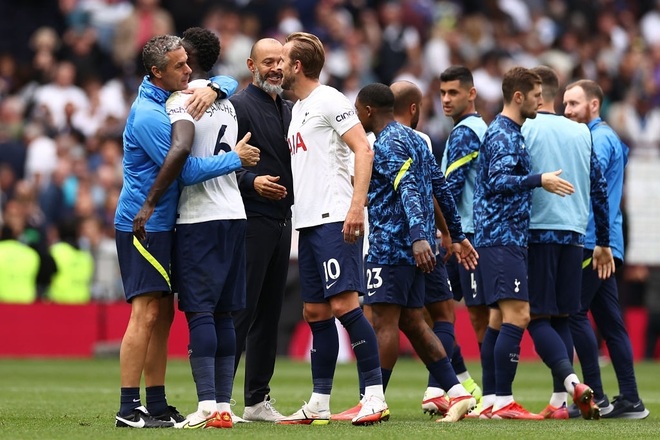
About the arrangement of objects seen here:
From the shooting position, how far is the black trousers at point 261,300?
10.1 m

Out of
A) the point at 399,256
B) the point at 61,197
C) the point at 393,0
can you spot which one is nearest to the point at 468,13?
the point at 393,0

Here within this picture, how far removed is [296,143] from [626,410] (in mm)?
3700

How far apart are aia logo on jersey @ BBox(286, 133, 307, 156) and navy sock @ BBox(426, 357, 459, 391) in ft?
5.98

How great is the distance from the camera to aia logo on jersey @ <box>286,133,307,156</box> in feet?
31.6

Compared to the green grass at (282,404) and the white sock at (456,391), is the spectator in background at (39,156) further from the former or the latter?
the white sock at (456,391)

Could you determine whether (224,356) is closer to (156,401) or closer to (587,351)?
(156,401)

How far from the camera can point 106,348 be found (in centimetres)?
1959

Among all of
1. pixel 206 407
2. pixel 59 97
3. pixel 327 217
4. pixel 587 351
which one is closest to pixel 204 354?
pixel 206 407

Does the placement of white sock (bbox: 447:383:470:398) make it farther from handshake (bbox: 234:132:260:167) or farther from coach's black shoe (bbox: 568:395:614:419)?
handshake (bbox: 234:132:260:167)

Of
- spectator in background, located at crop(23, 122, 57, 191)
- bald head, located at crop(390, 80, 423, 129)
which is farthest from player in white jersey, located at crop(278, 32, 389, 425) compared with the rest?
spectator in background, located at crop(23, 122, 57, 191)

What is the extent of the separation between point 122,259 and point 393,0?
18.6 metres

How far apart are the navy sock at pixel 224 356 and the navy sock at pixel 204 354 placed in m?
0.24

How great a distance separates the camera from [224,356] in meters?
9.38

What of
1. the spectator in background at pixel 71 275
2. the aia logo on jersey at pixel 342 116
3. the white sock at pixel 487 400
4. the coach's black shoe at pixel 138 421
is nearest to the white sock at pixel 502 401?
the white sock at pixel 487 400
